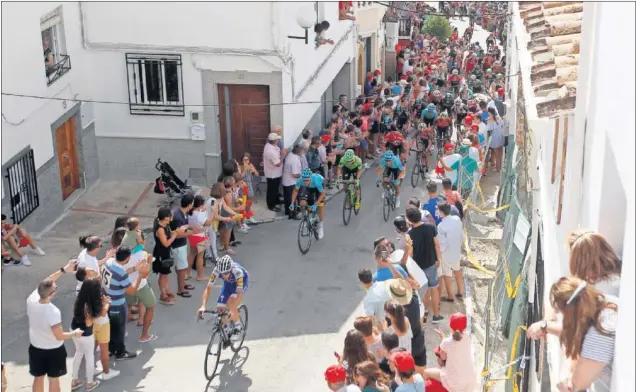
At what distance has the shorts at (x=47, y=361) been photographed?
10.6m

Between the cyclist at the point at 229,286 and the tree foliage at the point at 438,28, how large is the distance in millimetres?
27888

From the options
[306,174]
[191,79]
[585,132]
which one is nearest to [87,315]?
[306,174]

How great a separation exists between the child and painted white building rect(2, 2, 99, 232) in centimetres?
866

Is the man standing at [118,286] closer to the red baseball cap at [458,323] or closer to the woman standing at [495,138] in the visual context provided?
the red baseball cap at [458,323]

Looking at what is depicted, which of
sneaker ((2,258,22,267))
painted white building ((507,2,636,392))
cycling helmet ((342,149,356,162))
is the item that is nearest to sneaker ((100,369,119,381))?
sneaker ((2,258,22,267))

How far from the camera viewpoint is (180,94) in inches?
723

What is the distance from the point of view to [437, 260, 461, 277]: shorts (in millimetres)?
13359

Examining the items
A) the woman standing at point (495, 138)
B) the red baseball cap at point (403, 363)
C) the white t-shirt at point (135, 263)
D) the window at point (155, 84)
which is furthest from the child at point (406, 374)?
the woman standing at point (495, 138)

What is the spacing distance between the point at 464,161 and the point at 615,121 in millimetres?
11859

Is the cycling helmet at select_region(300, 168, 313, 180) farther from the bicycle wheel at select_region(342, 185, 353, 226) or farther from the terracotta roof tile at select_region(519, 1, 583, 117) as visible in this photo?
the terracotta roof tile at select_region(519, 1, 583, 117)

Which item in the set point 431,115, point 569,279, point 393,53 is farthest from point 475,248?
point 393,53

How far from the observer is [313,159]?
18.1 meters

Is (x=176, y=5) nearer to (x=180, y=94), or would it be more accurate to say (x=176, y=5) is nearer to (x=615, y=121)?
(x=180, y=94)

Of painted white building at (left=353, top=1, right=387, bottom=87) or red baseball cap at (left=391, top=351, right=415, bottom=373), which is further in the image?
painted white building at (left=353, top=1, right=387, bottom=87)
